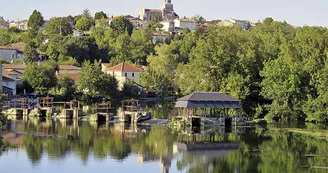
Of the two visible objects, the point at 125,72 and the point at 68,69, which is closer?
the point at 68,69

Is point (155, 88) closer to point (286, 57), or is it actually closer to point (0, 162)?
point (286, 57)

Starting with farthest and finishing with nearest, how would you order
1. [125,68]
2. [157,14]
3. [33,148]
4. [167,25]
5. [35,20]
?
[157,14] < [167,25] < [35,20] < [125,68] < [33,148]

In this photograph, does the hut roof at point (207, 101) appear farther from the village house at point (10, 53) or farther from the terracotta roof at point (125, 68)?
the village house at point (10, 53)

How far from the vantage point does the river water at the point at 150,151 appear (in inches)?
1208

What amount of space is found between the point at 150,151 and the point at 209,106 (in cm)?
1396

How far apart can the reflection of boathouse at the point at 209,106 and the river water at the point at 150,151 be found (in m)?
2.18

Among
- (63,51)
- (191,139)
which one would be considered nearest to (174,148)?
A: (191,139)

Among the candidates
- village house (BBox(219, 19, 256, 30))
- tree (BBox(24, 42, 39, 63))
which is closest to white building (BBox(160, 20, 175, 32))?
village house (BBox(219, 19, 256, 30))

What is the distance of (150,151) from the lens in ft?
117

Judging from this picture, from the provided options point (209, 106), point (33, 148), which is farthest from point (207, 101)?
point (33, 148)

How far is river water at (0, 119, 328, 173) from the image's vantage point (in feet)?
101

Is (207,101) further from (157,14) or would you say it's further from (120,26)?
(157,14)

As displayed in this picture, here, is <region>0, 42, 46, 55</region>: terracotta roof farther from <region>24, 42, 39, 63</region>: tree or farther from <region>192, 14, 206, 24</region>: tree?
<region>192, 14, 206, 24</region>: tree

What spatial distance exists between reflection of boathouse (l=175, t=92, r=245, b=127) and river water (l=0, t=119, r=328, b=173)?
2178 mm
